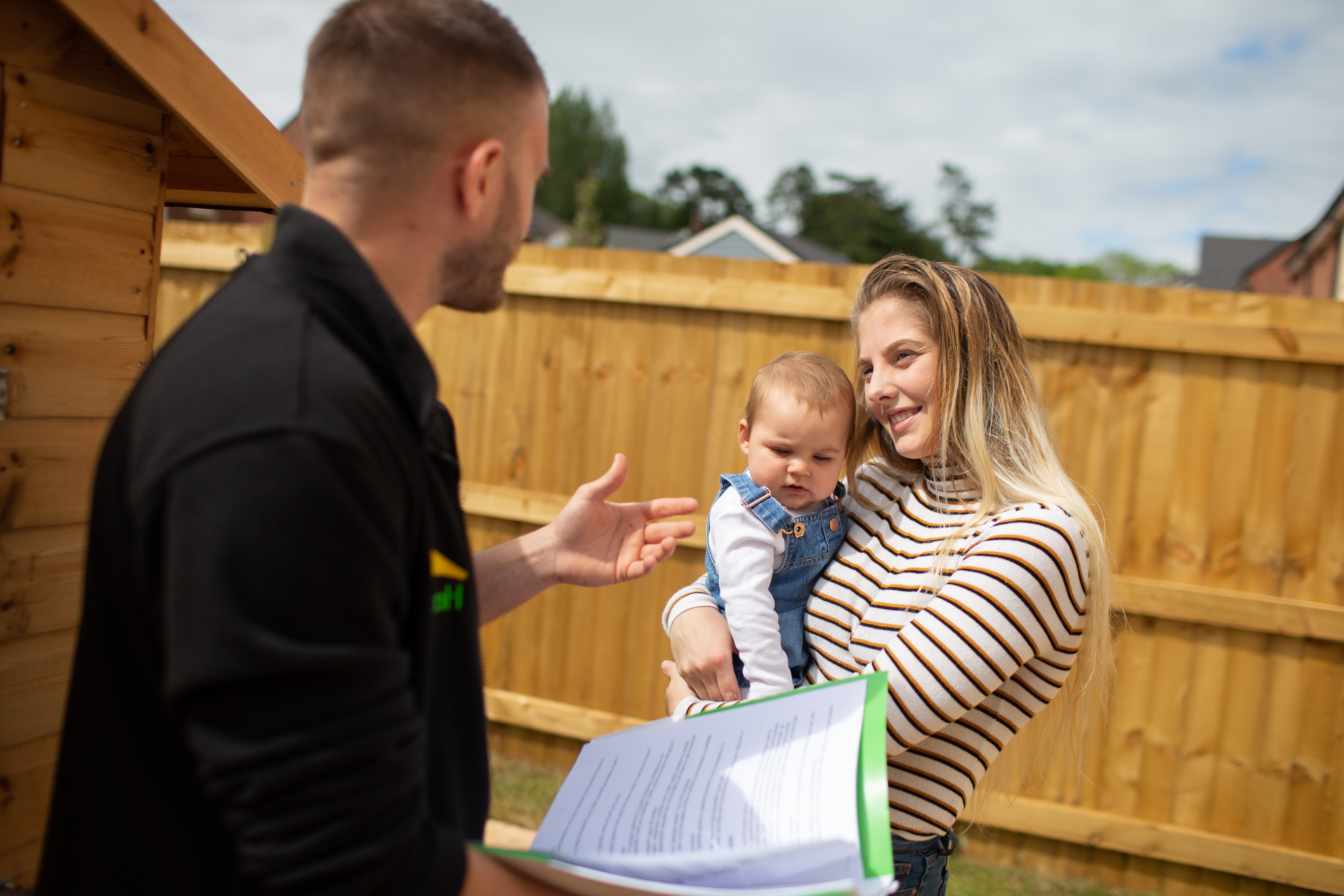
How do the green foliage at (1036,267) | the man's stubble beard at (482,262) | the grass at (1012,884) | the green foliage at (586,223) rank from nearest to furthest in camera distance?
1. the man's stubble beard at (482,262)
2. the grass at (1012,884)
3. the green foliage at (586,223)
4. the green foliage at (1036,267)

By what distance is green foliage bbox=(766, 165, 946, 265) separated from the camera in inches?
2477

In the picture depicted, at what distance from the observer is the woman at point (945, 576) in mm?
1505

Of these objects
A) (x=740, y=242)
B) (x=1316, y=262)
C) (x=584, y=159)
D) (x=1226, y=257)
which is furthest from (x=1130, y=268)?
(x=740, y=242)

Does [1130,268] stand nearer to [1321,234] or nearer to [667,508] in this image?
[1321,234]

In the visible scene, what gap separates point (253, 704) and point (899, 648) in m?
1.10

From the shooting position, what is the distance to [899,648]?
4.96ft

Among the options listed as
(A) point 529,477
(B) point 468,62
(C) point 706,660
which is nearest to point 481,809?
(C) point 706,660

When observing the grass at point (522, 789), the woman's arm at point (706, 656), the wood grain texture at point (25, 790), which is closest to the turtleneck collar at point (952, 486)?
the woman's arm at point (706, 656)

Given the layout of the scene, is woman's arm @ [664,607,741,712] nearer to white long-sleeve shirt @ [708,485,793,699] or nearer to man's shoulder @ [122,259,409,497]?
white long-sleeve shirt @ [708,485,793,699]

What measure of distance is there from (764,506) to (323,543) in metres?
1.34

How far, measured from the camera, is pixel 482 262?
1.10 m

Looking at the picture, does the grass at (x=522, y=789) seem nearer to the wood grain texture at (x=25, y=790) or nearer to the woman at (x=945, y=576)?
the wood grain texture at (x=25, y=790)

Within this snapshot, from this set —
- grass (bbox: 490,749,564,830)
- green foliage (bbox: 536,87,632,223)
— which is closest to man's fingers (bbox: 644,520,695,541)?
grass (bbox: 490,749,564,830)

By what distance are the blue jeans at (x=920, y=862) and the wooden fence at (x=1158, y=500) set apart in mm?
1900
